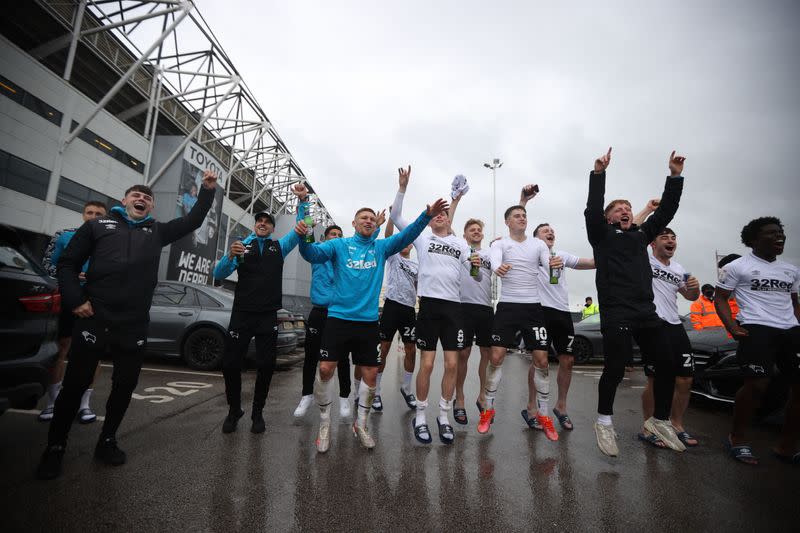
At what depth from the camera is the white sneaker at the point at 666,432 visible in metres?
3.37

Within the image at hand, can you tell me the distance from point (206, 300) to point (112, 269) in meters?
4.08

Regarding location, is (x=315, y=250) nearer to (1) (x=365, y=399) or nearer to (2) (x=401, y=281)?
(1) (x=365, y=399)

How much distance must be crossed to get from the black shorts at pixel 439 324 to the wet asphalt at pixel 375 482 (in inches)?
34.4

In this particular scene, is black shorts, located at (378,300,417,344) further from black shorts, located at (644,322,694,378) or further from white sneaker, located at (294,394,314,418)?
black shorts, located at (644,322,694,378)

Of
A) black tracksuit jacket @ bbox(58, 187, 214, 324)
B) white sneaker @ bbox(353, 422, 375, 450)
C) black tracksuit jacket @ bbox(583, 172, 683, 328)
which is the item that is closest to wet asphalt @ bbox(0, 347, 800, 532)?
white sneaker @ bbox(353, 422, 375, 450)

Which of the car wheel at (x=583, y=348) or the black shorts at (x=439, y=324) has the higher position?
the black shorts at (x=439, y=324)

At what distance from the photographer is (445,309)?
12.0 ft

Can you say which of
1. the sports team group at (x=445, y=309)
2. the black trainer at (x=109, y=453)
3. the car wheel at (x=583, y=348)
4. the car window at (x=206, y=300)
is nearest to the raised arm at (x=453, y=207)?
the sports team group at (x=445, y=309)

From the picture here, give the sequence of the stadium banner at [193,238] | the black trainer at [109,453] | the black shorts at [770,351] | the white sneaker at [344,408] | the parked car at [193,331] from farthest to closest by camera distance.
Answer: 1. the stadium banner at [193,238]
2. the parked car at [193,331]
3. the white sneaker at [344,408]
4. the black shorts at [770,351]
5. the black trainer at [109,453]

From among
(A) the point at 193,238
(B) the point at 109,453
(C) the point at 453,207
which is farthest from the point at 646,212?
(A) the point at 193,238

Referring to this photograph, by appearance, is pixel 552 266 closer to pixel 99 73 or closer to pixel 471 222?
pixel 471 222

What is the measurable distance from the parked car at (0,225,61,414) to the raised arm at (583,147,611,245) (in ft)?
14.7

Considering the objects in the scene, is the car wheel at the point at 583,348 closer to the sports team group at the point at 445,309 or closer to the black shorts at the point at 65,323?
the sports team group at the point at 445,309

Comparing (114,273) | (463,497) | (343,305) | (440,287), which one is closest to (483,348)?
(440,287)
